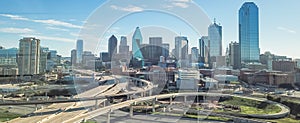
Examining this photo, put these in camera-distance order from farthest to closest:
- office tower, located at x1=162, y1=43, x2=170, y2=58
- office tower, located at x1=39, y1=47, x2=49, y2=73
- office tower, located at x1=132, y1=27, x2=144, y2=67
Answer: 1. office tower, located at x1=39, y1=47, x2=49, y2=73
2. office tower, located at x1=162, y1=43, x2=170, y2=58
3. office tower, located at x1=132, y1=27, x2=144, y2=67

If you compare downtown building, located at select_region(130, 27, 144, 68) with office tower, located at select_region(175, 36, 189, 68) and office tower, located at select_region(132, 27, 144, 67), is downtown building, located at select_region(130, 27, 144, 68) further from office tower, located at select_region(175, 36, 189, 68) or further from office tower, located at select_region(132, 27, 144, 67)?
office tower, located at select_region(175, 36, 189, 68)

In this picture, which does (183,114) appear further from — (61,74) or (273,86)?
(61,74)

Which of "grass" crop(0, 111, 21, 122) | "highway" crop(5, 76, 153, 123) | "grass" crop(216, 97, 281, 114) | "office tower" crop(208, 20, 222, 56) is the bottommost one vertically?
"grass" crop(0, 111, 21, 122)

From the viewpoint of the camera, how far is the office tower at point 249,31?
554 inches

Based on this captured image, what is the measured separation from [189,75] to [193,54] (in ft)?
3.71

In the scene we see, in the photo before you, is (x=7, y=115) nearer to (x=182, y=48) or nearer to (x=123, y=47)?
(x=123, y=47)

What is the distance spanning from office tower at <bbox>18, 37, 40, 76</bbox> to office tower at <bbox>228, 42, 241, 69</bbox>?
824 centimetres

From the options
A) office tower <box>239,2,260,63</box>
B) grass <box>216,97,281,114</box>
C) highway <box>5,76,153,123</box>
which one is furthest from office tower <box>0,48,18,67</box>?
office tower <box>239,2,260,63</box>

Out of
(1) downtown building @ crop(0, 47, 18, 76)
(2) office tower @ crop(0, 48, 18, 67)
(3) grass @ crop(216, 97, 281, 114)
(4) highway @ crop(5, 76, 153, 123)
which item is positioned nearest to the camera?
(4) highway @ crop(5, 76, 153, 123)

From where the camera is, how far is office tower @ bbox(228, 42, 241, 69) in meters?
11.8

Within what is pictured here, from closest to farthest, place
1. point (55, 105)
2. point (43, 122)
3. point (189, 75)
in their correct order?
point (43, 122), point (55, 105), point (189, 75)

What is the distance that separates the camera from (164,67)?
6.72 metres

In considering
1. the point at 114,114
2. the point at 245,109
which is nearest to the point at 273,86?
the point at 245,109

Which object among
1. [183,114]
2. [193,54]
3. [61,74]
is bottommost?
[183,114]
